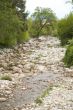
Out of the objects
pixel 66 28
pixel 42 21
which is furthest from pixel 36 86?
pixel 42 21

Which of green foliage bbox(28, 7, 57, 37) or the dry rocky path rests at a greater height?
green foliage bbox(28, 7, 57, 37)

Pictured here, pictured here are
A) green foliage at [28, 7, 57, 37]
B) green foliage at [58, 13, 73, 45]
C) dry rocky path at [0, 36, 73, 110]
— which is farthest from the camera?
green foliage at [28, 7, 57, 37]

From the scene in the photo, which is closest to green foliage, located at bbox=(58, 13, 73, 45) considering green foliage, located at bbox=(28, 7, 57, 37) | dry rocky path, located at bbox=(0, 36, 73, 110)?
dry rocky path, located at bbox=(0, 36, 73, 110)

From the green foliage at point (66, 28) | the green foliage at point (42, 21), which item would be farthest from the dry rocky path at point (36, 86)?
the green foliage at point (42, 21)

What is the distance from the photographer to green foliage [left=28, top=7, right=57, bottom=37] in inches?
3433

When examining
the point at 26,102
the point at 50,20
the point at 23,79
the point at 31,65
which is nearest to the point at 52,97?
the point at 26,102

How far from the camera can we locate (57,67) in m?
32.8

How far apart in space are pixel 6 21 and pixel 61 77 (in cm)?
→ 1461

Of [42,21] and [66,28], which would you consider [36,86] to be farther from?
[42,21]

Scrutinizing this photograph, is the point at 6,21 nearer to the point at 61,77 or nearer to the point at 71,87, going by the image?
the point at 61,77

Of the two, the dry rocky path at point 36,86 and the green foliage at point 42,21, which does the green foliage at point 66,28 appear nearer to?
the dry rocky path at point 36,86

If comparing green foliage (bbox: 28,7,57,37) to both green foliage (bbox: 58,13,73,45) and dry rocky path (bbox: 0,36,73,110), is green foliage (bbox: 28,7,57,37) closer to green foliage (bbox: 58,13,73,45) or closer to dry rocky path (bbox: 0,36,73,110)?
green foliage (bbox: 58,13,73,45)

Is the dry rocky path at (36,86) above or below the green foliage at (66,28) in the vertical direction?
below

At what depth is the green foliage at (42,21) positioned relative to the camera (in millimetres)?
87188
